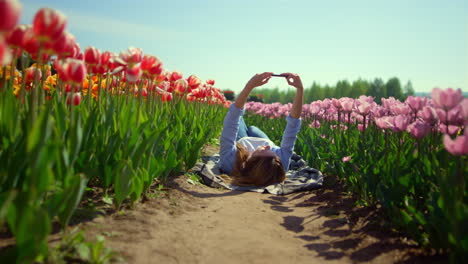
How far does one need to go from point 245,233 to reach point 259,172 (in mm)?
1825

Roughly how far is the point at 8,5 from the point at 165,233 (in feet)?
5.63

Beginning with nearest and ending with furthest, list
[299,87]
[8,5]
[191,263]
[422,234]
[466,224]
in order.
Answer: [8,5] → [466,224] → [191,263] → [422,234] → [299,87]

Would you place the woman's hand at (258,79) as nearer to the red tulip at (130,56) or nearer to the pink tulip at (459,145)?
the red tulip at (130,56)

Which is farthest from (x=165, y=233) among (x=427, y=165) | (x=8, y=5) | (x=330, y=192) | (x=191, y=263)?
(x=330, y=192)

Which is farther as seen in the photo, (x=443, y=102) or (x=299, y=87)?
(x=299, y=87)

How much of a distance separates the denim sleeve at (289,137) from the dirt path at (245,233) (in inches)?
56.3

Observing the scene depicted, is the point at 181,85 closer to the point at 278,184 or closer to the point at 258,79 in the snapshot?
the point at 258,79

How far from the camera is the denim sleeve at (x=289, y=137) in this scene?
498cm

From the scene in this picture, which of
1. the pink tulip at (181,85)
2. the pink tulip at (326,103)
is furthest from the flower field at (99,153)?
the pink tulip at (326,103)

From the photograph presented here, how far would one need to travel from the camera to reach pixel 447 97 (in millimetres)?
2266

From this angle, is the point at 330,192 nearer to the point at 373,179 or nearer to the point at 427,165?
the point at 373,179

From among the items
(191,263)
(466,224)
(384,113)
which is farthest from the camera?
(384,113)

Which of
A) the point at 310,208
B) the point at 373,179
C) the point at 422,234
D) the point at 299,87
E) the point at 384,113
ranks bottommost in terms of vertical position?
the point at 310,208

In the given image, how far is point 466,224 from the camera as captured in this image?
1.70m
